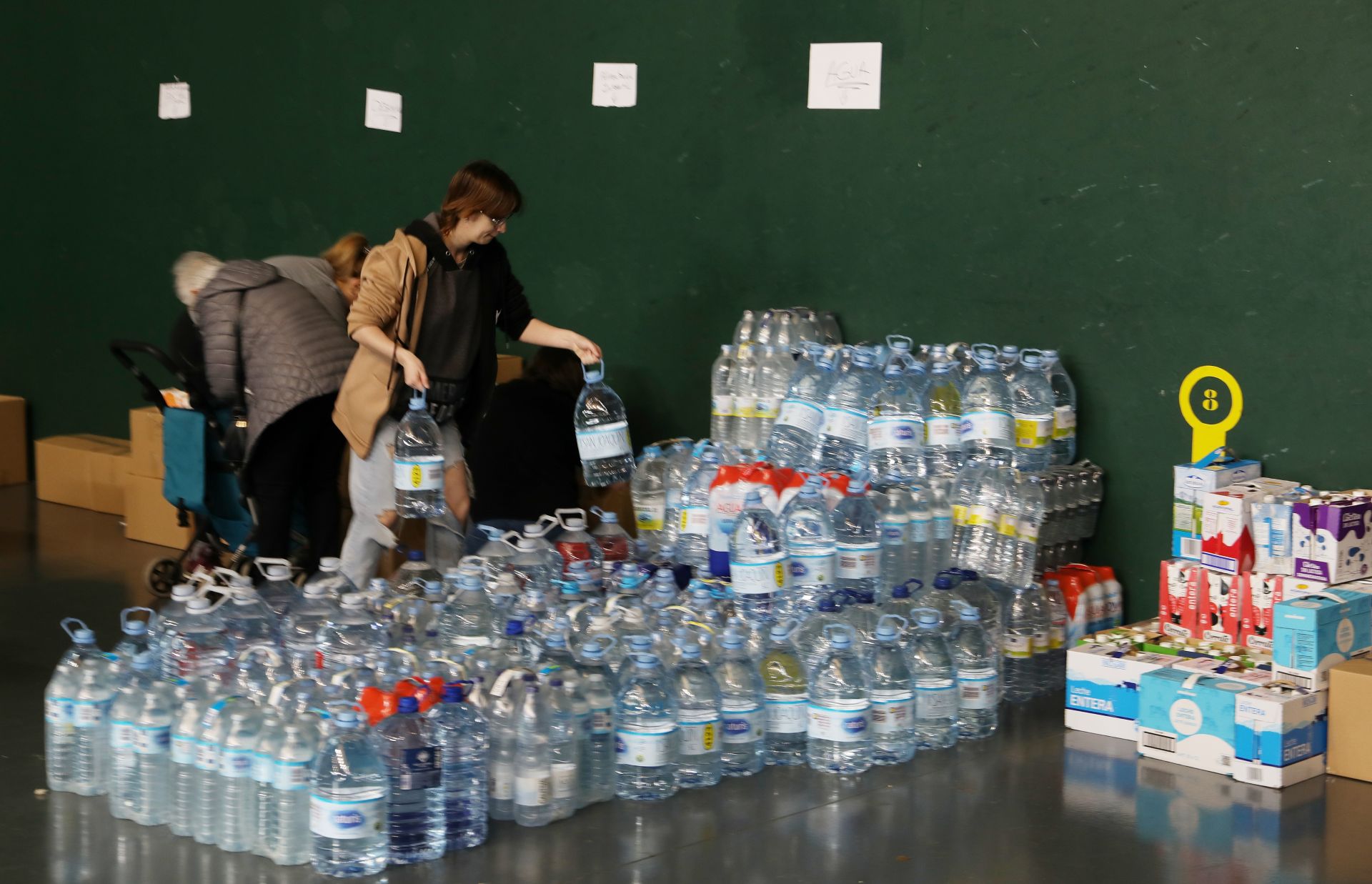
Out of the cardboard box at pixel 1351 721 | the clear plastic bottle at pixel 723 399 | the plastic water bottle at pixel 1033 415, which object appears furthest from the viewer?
the clear plastic bottle at pixel 723 399

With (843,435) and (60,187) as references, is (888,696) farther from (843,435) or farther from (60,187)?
(60,187)

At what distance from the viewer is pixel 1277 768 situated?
13.8 feet

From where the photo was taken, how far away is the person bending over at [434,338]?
4.88 m

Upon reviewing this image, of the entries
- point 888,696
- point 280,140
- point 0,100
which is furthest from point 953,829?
point 0,100

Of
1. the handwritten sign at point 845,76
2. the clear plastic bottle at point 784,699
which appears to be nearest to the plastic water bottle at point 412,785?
the clear plastic bottle at point 784,699

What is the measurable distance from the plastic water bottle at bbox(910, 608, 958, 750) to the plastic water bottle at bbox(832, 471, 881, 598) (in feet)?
0.78

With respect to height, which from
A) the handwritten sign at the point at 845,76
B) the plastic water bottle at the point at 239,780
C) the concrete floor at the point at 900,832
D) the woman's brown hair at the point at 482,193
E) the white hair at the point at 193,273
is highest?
the handwritten sign at the point at 845,76

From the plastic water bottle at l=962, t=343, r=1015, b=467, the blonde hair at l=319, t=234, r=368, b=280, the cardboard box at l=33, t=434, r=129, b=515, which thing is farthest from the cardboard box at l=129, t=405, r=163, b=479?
the plastic water bottle at l=962, t=343, r=1015, b=467

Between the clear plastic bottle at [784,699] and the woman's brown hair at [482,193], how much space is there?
1.58m

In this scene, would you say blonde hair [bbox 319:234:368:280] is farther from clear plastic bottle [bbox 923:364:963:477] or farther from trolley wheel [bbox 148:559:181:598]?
clear plastic bottle [bbox 923:364:963:477]

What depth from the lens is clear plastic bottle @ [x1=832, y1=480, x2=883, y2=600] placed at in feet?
15.3

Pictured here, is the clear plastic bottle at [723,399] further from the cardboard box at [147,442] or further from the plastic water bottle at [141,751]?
the cardboard box at [147,442]

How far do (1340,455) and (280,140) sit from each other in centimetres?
536

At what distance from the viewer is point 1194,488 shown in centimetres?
498
